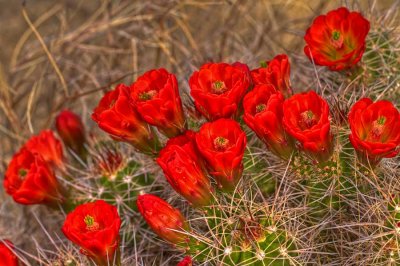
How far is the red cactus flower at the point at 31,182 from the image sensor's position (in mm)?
1544

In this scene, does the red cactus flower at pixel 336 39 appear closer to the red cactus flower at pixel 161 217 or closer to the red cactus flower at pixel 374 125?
the red cactus flower at pixel 374 125

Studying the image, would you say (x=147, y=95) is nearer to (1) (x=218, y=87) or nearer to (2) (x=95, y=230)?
(1) (x=218, y=87)

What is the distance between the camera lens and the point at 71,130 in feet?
6.08

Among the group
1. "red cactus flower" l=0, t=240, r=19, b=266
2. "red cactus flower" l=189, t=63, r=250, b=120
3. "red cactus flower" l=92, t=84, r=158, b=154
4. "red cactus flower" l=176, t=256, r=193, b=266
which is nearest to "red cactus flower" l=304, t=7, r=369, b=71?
"red cactus flower" l=189, t=63, r=250, b=120

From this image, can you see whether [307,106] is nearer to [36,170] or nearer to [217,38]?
[36,170]

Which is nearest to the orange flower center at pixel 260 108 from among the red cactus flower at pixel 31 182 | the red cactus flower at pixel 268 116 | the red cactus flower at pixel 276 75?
the red cactus flower at pixel 268 116

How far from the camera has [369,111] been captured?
1263mm

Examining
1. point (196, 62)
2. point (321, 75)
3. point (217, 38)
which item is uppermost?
point (321, 75)

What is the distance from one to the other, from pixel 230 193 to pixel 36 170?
49cm

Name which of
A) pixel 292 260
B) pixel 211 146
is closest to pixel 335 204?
pixel 292 260

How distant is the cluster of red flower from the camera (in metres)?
1.26

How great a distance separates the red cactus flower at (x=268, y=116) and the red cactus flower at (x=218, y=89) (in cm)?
3

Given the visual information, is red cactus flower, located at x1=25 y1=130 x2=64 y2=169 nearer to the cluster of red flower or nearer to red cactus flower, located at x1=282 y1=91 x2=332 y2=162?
the cluster of red flower

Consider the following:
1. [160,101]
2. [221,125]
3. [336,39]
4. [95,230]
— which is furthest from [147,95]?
[336,39]
